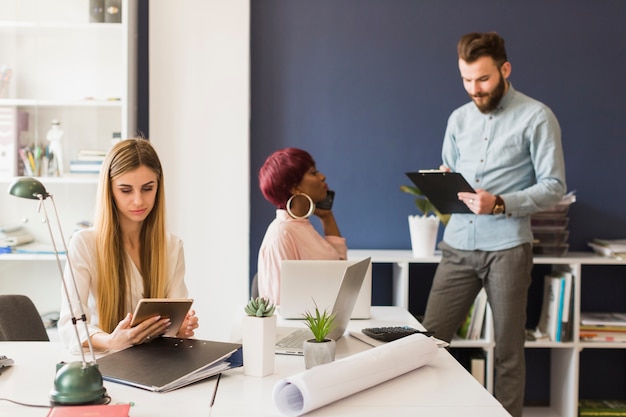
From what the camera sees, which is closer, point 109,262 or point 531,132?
point 109,262

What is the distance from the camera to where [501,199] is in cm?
301

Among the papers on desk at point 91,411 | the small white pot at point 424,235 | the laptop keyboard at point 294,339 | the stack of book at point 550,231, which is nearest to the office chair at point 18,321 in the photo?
the laptop keyboard at point 294,339

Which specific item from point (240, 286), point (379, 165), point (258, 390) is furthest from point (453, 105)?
point (258, 390)

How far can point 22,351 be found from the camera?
6.75 feet

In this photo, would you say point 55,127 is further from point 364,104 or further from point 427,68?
point 427,68

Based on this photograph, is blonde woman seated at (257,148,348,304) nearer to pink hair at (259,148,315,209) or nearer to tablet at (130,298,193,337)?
pink hair at (259,148,315,209)

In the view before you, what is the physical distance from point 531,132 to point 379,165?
1.14 m

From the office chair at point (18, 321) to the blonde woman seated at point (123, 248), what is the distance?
0.31m

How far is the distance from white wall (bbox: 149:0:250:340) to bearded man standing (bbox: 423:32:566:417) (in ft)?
3.89

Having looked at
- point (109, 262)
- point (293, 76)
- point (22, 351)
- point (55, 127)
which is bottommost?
point (22, 351)

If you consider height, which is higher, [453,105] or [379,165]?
[453,105]

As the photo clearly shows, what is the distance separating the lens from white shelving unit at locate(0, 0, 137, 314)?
379 centimetres

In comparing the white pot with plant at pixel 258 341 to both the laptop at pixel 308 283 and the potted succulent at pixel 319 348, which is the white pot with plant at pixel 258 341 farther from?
the laptop at pixel 308 283

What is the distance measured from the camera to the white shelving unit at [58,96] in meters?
3.79
